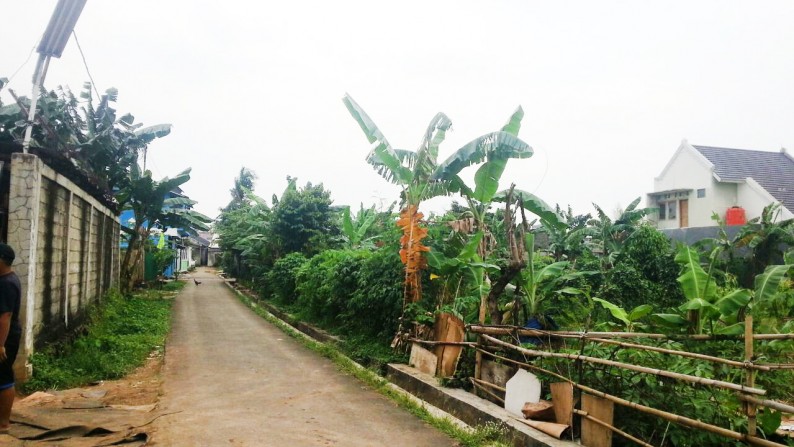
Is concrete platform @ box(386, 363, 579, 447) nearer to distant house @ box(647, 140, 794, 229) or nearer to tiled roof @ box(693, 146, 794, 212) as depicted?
distant house @ box(647, 140, 794, 229)

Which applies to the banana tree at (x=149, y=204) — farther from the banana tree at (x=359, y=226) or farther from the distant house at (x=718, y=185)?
the distant house at (x=718, y=185)

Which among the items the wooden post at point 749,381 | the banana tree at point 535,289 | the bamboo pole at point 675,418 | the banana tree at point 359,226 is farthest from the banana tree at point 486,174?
the banana tree at point 359,226

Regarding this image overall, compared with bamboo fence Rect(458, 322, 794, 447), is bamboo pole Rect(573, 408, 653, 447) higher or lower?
lower

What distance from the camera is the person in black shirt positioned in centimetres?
474

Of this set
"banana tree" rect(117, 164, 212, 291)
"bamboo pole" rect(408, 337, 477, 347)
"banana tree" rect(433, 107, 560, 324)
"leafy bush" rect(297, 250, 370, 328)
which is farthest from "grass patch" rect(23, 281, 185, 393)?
"banana tree" rect(433, 107, 560, 324)

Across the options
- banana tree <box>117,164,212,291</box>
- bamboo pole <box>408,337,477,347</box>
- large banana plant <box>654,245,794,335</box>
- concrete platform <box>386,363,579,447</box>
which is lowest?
concrete platform <box>386,363,579,447</box>

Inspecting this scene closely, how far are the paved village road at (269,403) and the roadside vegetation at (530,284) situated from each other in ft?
3.56

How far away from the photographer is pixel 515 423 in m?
5.11

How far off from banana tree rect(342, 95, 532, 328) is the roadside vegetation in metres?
0.02

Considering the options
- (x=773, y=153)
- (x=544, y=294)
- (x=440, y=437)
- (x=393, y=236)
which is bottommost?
(x=440, y=437)

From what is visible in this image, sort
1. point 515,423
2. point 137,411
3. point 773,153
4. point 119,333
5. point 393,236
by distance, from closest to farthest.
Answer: point 515,423 < point 137,411 < point 393,236 < point 119,333 < point 773,153

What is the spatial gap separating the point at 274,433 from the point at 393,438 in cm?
116

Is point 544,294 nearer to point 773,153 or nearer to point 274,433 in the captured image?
point 274,433

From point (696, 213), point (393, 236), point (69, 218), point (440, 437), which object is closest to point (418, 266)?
point (393, 236)
